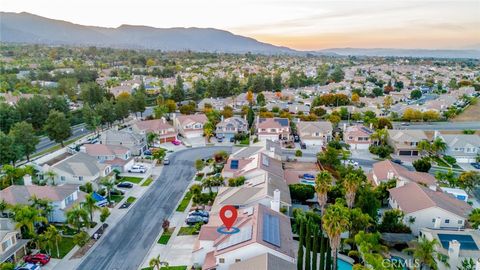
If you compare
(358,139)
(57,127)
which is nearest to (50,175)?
(57,127)

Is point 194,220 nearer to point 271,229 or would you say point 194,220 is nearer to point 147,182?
point 271,229

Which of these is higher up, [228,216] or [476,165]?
[228,216]

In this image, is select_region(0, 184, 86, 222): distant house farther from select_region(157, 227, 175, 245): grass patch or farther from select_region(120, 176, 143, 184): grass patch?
select_region(120, 176, 143, 184): grass patch

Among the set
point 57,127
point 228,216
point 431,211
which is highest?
point 57,127

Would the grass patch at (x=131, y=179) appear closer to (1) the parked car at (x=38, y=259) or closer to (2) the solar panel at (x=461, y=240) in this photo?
(1) the parked car at (x=38, y=259)

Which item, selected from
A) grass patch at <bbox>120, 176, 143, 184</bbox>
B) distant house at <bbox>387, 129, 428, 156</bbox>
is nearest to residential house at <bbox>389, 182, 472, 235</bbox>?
distant house at <bbox>387, 129, 428, 156</bbox>

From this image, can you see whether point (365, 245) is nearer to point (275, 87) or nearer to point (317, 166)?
point (317, 166)

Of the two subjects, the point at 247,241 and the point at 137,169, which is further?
the point at 137,169
